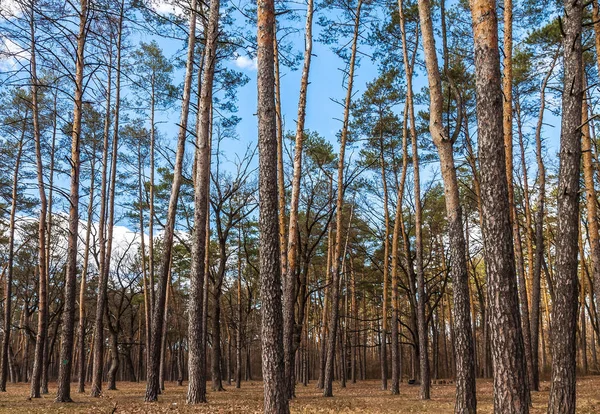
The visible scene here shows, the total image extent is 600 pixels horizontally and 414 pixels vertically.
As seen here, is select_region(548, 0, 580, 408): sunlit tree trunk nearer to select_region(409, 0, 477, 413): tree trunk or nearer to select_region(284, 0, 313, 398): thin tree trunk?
select_region(409, 0, 477, 413): tree trunk

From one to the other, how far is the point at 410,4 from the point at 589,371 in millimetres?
23622

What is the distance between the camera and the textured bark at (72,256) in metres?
11.0

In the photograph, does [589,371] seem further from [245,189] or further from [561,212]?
[561,212]

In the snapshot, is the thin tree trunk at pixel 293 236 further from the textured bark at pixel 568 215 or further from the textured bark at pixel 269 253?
the textured bark at pixel 568 215

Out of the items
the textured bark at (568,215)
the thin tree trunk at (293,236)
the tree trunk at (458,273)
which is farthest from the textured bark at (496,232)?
the thin tree trunk at (293,236)

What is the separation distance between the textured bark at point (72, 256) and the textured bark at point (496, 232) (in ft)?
29.9

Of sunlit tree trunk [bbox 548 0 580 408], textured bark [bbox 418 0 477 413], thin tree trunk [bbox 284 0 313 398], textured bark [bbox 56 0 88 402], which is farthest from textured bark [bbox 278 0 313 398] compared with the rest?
sunlit tree trunk [bbox 548 0 580 408]

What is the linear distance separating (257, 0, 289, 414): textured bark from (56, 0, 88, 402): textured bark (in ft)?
21.5

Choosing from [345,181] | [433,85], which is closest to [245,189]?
[345,181]

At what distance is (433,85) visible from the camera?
7.41 metres

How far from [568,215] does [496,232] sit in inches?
67.7

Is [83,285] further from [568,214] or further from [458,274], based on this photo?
[568,214]

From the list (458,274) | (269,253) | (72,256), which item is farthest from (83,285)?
(458,274)

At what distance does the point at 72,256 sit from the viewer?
11.3 meters
